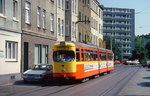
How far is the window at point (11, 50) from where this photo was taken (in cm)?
2619

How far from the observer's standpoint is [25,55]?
98.3 feet

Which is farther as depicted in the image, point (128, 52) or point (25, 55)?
point (128, 52)

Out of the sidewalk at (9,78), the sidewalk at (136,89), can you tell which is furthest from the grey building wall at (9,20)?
the sidewalk at (136,89)

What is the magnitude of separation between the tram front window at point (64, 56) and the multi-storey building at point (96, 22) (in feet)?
134

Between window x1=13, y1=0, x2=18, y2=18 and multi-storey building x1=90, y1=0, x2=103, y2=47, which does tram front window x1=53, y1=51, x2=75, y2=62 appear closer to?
window x1=13, y1=0, x2=18, y2=18

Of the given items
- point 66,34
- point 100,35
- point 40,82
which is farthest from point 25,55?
point 100,35

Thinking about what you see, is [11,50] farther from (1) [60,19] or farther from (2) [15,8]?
(1) [60,19]

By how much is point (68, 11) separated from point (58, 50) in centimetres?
2225

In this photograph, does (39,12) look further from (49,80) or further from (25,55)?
(49,80)

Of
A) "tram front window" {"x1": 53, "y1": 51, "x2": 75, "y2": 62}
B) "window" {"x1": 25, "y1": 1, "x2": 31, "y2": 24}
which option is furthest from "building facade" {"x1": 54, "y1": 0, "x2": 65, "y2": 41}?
"tram front window" {"x1": 53, "y1": 51, "x2": 75, "y2": 62}

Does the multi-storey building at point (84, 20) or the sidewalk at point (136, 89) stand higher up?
the multi-storey building at point (84, 20)

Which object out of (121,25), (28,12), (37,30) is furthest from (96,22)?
(121,25)

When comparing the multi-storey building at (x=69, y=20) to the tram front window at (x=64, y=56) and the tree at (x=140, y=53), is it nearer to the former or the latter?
the tram front window at (x=64, y=56)

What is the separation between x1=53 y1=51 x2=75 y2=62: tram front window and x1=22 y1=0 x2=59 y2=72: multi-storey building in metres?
6.46
